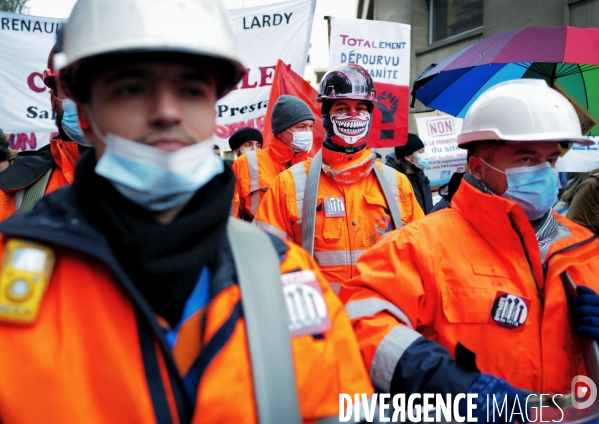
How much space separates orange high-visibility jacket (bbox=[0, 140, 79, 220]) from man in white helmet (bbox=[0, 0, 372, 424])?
69.2 inches

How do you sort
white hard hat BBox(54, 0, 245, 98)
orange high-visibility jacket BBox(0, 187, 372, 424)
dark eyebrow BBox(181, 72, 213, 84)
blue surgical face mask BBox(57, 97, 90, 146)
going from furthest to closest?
blue surgical face mask BBox(57, 97, 90, 146) < dark eyebrow BBox(181, 72, 213, 84) < white hard hat BBox(54, 0, 245, 98) < orange high-visibility jacket BBox(0, 187, 372, 424)

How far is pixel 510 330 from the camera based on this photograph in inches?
88.5

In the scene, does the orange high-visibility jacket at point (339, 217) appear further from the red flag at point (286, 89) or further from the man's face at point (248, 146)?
the man's face at point (248, 146)

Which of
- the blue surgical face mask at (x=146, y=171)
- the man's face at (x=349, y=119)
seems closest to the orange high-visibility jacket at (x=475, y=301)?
the blue surgical face mask at (x=146, y=171)

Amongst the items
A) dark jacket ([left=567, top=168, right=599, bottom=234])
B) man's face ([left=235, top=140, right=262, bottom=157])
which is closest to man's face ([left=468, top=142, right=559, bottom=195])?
dark jacket ([left=567, top=168, right=599, bottom=234])

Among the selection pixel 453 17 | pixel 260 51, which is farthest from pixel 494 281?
pixel 453 17

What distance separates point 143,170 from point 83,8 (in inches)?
17.4

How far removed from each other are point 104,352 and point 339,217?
285cm

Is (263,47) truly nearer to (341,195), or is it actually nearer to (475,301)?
(341,195)

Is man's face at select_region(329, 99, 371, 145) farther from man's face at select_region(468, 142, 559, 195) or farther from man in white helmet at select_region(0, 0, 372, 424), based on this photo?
man in white helmet at select_region(0, 0, 372, 424)

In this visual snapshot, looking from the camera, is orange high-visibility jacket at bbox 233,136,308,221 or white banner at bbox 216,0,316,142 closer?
orange high-visibility jacket at bbox 233,136,308,221

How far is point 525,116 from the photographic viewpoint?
2.40m

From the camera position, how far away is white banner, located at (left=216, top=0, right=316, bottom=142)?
7273mm

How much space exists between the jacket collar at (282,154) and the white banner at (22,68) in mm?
2811
